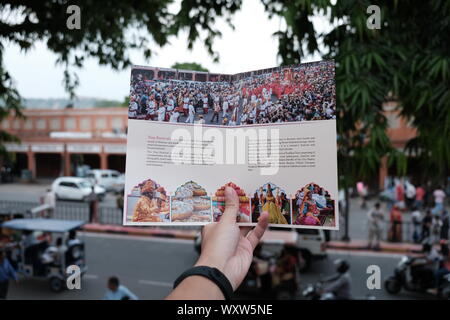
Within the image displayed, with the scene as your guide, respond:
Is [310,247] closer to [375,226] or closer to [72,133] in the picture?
[375,226]

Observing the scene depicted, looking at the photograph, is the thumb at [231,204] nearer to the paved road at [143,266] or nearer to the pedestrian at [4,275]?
the pedestrian at [4,275]

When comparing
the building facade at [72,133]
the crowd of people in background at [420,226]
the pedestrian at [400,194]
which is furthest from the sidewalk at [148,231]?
the building facade at [72,133]

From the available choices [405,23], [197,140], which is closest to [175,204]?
[197,140]

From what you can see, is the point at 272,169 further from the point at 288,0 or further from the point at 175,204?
the point at 288,0

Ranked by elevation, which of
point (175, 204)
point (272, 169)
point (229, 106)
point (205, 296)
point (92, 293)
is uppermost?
point (229, 106)

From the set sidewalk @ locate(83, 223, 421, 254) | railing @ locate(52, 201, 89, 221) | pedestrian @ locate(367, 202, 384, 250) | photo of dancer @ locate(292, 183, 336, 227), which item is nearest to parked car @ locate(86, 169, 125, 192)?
railing @ locate(52, 201, 89, 221)

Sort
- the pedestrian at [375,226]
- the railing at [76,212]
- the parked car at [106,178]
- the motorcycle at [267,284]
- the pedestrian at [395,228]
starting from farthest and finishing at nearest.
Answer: the parked car at [106,178] → the railing at [76,212] → the pedestrian at [395,228] → the pedestrian at [375,226] → the motorcycle at [267,284]

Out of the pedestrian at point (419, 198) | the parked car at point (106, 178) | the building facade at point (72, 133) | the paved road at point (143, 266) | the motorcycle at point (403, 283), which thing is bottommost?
the paved road at point (143, 266)
